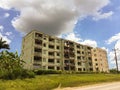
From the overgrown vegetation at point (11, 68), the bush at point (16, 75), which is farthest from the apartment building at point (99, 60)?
the bush at point (16, 75)

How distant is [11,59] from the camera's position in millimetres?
39000

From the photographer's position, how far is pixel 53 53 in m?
78.4

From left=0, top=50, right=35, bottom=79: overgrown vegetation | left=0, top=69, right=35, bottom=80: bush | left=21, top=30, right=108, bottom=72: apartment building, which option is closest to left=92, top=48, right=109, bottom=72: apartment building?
left=21, top=30, right=108, bottom=72: apartment building

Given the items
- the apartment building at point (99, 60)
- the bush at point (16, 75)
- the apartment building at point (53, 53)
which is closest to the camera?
the bush at point (16, 75)

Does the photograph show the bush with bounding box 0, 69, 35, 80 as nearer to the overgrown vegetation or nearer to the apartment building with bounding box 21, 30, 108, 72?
the overgrown vegetation

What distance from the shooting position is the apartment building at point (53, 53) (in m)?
70.4

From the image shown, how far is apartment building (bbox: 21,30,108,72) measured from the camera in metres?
70.4

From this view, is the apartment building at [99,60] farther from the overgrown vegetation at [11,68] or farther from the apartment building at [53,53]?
the overgrown vegetation at [11,68]

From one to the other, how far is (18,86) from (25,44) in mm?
51709

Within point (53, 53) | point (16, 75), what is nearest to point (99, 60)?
point (53, 53)

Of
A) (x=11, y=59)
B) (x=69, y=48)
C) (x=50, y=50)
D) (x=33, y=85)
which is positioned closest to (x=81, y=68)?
(x=69, y=48)

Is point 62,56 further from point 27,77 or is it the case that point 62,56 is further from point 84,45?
point 27,77

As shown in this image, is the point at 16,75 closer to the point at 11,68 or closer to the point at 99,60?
the point at 11,68

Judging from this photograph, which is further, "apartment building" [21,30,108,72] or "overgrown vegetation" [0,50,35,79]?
"apartment building" [21,30,108,72]
